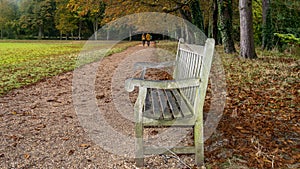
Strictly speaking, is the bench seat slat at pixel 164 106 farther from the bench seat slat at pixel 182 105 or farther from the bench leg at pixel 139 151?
the bench leg at pixel 139 151

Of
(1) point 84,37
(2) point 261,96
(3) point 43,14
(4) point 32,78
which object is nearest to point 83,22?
(1) point 84,37

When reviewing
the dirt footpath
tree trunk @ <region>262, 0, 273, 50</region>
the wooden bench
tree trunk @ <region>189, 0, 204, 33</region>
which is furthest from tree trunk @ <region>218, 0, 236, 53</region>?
the wooden bench

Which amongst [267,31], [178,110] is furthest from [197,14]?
[178,110]

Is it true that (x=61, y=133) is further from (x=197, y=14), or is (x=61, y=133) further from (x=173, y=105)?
(x=197, y=14)

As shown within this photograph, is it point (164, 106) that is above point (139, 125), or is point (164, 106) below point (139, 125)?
above

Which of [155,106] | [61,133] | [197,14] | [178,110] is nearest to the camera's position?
[178,110]

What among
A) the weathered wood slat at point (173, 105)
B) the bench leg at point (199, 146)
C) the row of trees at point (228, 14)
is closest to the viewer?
the bench leg at point (199, 146)

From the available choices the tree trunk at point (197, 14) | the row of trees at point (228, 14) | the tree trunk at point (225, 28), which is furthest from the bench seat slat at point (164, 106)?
the tree trunk at point (197, 14)

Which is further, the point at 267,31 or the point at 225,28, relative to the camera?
the point at 267,31

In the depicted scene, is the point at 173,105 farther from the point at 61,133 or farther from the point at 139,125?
the point at 61,133

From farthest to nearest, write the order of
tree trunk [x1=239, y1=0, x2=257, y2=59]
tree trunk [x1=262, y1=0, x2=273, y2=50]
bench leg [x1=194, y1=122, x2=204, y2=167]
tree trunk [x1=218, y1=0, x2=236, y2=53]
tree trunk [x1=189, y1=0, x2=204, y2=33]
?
tree trunk [x1=189, y1=0, x2=204, y2=33], tree trunk [x1=262, y1=0, x2=273, y2=50], tree trunk [x1=218, y1=0, x2=236, y2=53], tree trunk [x1=239, y1=0, x2=257, y2=59], bench leg [x1=194, y1=122, x2=204, y2=167]

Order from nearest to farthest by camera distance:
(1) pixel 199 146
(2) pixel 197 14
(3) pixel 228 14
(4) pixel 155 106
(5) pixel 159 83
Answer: (5) pixel 159 83 → (1) pixel 199 146 → (4) pixel 155 106 → (3) pixel 228 14 → (2) pixel 197 14

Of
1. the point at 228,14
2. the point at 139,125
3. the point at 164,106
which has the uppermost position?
the point at 228,14

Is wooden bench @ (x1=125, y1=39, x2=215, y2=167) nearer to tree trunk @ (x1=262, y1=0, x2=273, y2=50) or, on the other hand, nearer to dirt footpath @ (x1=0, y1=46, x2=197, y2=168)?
dirt footpath @ (x1=0, y1=46, x2=197, y2=168)
